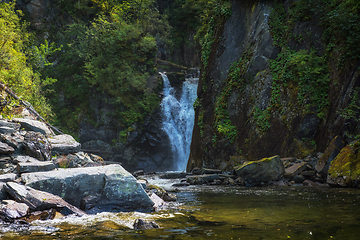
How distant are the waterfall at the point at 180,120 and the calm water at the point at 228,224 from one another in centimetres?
1905

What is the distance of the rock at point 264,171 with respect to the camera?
37.5 feet

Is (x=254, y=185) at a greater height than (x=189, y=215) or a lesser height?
lesser

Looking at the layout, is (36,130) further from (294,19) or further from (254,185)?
(294,19)

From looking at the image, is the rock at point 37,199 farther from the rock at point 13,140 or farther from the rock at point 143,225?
the rock at point 13,140

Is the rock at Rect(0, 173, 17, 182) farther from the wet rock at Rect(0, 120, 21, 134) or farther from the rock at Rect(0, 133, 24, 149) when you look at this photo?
Answer: the wet rock at Rect(0, 120, 21, 134)

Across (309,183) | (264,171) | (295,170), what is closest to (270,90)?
(295,170)

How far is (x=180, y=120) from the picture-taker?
26391 millimetres

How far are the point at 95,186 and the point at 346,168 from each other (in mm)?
8311

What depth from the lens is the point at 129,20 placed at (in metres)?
30.7

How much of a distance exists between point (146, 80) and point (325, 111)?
19305mm

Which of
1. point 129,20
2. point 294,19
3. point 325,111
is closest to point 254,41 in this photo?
point 294,19

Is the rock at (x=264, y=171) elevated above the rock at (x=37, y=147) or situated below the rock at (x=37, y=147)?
below

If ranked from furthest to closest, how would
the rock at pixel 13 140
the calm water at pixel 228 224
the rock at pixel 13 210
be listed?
the rock at pixel 13 140 < the rock at pixel 13 210 < the calm water at pixel 228 224

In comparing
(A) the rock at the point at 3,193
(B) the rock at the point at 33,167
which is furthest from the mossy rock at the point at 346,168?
(A) the rock at the point at 3,193
